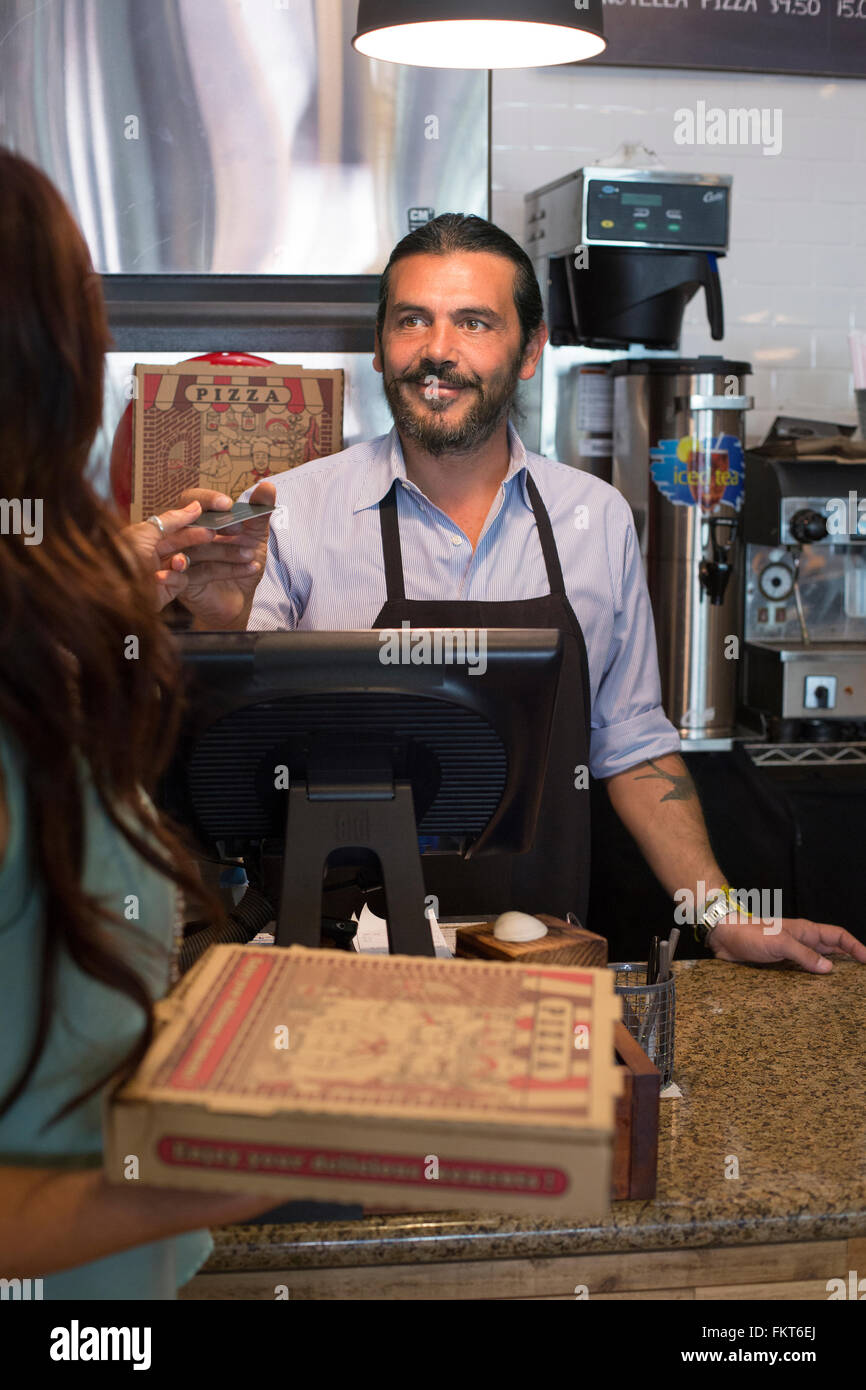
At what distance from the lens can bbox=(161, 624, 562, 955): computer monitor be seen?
1127mm

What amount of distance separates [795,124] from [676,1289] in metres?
3.57

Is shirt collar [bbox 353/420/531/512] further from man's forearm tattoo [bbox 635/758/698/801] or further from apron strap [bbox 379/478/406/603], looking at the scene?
man's forearm tattoo [bbox 635/758/698/801]

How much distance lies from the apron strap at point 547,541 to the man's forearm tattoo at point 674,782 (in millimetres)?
329

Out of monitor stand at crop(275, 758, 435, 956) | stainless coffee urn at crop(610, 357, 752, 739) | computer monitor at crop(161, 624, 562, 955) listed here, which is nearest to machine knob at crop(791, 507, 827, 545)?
stainless coffee urn at crop(610, 357, 752, 739)

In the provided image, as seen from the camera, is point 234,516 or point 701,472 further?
point 701,472

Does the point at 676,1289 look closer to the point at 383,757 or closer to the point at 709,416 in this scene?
the point at 383,757

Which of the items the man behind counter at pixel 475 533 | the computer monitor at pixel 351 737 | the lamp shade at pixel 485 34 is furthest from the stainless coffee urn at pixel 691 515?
the computer monitor at pixel 351 737

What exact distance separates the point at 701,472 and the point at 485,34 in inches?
55.9

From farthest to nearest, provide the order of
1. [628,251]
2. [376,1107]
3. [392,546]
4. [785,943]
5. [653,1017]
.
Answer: [628,251], [392,546], [785,943], [653,1017], [376,1107]

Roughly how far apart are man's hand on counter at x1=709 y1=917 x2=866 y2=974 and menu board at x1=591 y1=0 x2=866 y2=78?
2767 millimetres

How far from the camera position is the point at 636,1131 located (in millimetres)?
1166

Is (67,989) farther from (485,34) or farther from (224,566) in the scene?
(485,34)

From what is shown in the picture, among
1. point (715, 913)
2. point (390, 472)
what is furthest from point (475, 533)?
point (715, 913)

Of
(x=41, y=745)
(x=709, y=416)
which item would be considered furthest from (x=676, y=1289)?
(x=709, y=416)
